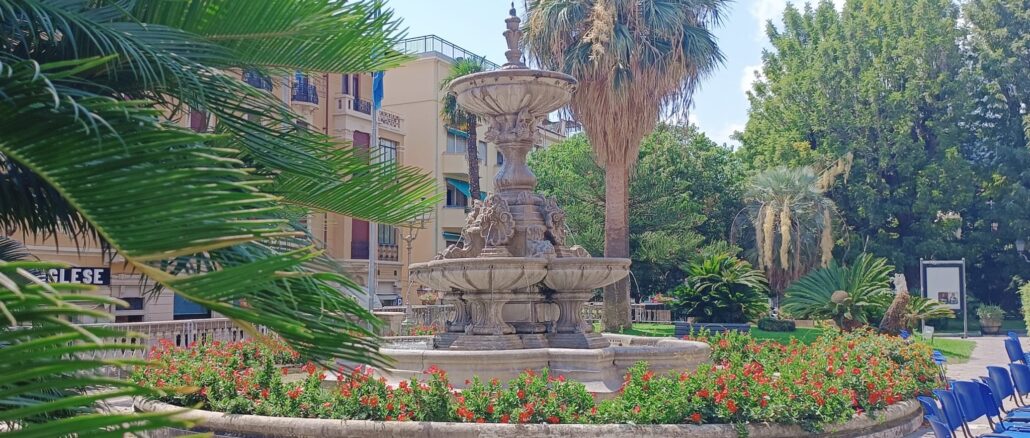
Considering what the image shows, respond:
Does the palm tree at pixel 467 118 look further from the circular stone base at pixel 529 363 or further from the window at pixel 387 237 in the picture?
the circular stone base at pixel 529 363

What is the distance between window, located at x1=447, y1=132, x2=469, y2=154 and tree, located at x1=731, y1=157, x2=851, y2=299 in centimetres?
1489

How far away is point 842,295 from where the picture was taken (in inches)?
941

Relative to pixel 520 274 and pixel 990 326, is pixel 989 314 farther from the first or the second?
pixel 520 274

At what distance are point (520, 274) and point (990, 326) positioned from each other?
1171 inches

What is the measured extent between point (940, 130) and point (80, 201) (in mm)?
43472

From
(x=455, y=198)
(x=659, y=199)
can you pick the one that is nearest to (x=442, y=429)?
(x=659, y=199)

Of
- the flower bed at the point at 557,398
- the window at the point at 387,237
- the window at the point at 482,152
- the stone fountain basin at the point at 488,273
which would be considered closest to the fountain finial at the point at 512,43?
the stone fountain basin at the point at 488,273

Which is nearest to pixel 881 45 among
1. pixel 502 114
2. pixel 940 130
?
pixel 940 130

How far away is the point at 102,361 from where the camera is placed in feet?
5.27

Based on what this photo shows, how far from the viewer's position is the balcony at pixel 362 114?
3678 centimetres

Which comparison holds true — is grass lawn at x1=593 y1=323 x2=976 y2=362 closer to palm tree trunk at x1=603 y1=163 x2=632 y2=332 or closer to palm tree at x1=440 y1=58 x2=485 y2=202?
palm tree trunk at x1=603 y1=163 x2=632 y2=332

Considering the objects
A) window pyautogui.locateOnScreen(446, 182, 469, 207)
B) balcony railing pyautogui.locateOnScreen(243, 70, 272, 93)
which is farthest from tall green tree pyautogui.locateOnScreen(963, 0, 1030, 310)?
balcony railing pyautogui.locateOnScreen(243, 70, 272, 93)

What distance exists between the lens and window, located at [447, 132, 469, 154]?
149 feet

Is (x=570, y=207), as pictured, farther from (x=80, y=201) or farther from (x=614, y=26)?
(x=80, y=201)
